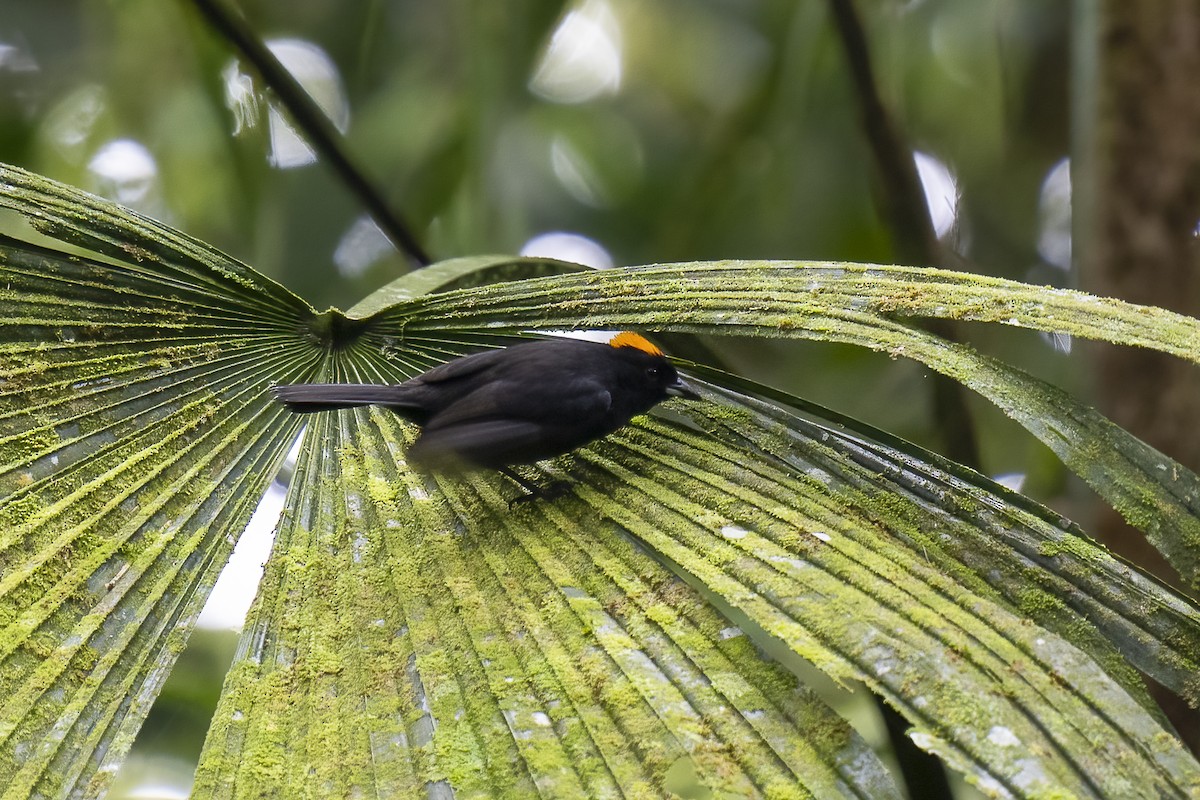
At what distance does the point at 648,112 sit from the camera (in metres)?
6.85

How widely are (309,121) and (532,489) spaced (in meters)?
2.16

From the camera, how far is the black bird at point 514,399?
2.11 m

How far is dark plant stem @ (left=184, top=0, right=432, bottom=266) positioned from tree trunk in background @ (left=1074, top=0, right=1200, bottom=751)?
7.29 ft

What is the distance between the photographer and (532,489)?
2.06 meters

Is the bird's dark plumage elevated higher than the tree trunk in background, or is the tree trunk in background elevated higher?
the tree trunk in background

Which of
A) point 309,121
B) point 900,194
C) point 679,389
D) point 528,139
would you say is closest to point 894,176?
point 900,194

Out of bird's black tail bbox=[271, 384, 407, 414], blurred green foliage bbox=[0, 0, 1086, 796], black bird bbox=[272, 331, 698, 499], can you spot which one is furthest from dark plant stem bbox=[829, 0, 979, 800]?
bird's black tail bbox=[271, 384, 407, 414]

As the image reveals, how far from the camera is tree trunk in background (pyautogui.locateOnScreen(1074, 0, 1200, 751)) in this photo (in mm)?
3150

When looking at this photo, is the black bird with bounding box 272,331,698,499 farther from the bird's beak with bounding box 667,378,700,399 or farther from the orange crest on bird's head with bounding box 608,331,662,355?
the orange crest on bird's head with bounding box 608,331,662,355

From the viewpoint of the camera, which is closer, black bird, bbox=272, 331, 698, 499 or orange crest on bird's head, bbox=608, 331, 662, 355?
black bird, bbox=272, 331, 698, 499

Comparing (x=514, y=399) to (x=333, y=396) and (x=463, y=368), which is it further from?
(x=333, y=396)

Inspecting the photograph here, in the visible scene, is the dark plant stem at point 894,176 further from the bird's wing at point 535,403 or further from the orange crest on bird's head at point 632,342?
the bird's wing at point 535,403

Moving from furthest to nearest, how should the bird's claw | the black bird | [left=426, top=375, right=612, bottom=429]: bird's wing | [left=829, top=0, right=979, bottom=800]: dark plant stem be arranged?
1. [left=829, top=0, right=979, bottom=800]: dark plant stem
2. [left=426, top=375, right=612, bottom=429]: bird's wing
3. the black bird
4. the bird's claw

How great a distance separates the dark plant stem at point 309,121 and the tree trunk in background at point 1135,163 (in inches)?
87.5
